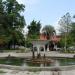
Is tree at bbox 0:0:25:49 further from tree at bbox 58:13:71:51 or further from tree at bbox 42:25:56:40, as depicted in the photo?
tree at bbox 42:25:56:40

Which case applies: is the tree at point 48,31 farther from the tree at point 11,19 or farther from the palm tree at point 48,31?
the tree at point 11,19

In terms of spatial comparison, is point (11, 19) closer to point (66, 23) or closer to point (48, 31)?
point (66, 23)

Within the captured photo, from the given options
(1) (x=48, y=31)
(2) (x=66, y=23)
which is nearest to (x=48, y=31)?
(1) (x=48, y=31)

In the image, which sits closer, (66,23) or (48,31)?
(66,23)

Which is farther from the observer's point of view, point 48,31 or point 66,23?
point 48,31

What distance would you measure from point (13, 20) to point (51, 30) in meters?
25.7

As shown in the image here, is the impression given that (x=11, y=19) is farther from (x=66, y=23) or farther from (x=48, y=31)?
(x=48, y=31)

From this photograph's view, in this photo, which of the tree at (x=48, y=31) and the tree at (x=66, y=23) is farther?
the tree at (x=48, y=31)

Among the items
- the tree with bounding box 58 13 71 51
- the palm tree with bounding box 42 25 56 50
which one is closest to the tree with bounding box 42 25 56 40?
the palm tree with bounding box 42 25 56 50

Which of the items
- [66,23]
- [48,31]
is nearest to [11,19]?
[66,23]

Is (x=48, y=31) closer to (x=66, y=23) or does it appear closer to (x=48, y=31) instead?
(x=48, y=31)

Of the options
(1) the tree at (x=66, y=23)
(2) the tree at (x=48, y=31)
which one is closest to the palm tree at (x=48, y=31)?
(2) the tree at (x=48, y=31)

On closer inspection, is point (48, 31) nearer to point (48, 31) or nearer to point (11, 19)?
point (48, 31)

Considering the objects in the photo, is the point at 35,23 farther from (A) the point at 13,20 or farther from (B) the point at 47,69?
(B) the point at 47,69
